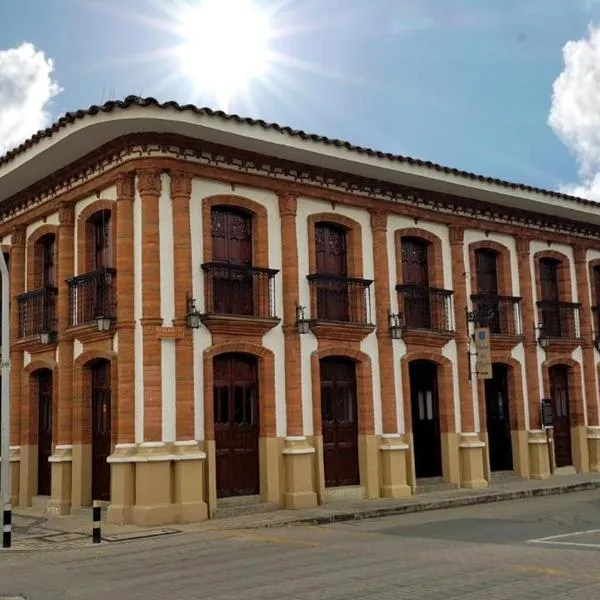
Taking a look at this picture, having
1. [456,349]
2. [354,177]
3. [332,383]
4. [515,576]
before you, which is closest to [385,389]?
[332,383]

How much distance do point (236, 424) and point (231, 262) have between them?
3.32 m

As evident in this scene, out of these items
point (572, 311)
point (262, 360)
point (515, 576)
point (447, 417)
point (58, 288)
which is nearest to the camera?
point (515, 576)

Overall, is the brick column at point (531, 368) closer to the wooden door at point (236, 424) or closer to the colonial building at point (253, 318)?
the colonial building at point (253, 318)

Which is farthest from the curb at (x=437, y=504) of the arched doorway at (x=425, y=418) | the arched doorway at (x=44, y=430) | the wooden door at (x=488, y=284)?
the arched doorway at (x=44, y=430)

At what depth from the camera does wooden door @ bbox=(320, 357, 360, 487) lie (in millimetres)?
18578

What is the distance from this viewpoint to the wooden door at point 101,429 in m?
17.4

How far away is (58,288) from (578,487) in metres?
13.0

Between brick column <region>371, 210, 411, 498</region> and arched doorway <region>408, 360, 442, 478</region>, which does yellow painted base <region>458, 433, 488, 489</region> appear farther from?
brick column <region>371, 210, 411, 498</region>

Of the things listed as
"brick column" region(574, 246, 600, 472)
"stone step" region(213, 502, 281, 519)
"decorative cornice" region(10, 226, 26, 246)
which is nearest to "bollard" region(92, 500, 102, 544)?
"stone step" region(213, 502, 281, 519)

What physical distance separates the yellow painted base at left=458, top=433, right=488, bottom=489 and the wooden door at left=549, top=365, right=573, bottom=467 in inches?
140

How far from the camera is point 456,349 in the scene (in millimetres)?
20953

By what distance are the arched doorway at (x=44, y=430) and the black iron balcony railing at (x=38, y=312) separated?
1.01 m

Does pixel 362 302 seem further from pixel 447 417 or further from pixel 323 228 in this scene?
pixel 447 417

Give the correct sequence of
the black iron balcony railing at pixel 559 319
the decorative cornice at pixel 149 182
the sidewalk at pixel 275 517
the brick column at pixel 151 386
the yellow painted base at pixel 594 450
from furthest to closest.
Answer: the yellow painted base at pixel 594 450 < the black iron balcony railing at pixel 559 319 < the decorative cornice at pixel 149 182 < the brick column at pixel 151 386 < the sidewalk at pixel 275 517
